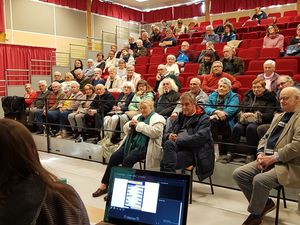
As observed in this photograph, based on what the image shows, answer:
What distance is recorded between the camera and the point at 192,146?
2953 millimetres

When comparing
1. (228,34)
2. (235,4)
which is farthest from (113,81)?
(235,4)

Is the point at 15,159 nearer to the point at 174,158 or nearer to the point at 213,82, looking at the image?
the point at 174,158

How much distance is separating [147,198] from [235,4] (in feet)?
36.9

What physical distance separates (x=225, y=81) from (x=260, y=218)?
5.36 feet

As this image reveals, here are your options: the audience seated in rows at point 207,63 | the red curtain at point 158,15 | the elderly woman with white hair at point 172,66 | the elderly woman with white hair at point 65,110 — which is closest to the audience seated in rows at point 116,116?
the elderly woman with white hair at point 65,110

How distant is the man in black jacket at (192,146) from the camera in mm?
2926

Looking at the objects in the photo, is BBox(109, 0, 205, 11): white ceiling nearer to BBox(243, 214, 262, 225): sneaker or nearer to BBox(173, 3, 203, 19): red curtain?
BBox(173, 3, 203, 19): red curtain

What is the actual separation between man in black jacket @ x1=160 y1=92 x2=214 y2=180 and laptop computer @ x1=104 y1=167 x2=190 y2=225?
53.0 inches

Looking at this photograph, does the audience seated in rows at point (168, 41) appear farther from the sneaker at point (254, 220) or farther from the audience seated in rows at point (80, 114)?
the sneaker at point (254, 220)

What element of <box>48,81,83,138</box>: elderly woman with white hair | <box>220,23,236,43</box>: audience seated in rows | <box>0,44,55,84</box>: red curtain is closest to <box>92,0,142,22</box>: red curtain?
<box>0,44,55,84</box>: red curtain

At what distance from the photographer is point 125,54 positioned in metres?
7.20

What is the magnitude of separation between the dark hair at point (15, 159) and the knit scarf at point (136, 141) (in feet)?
8.07

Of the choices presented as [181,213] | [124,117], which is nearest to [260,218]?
[181,213]

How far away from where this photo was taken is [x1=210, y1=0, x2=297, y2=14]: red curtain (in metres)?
10.9
